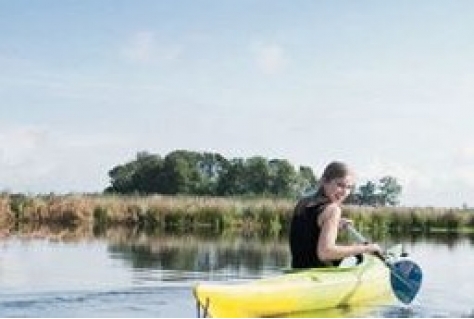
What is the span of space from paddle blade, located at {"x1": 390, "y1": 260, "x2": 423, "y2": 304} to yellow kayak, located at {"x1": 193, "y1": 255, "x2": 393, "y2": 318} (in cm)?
37

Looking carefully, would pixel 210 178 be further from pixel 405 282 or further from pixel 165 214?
pixel 405 282

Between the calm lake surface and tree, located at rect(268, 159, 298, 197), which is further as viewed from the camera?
tree, located at rect(268, 159, 298, 197)

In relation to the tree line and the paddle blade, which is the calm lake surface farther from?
the tree line

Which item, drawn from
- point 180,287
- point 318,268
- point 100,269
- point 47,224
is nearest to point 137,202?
point 47,224

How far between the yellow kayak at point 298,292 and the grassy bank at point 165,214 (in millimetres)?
20345

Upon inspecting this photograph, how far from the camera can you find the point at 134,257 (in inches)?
798

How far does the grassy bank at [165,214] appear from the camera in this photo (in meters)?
34.0

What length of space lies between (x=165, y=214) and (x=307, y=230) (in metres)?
26.0

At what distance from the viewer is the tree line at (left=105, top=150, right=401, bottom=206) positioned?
6944cm

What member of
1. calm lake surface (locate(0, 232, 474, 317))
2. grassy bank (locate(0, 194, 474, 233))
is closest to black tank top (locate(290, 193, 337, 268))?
calm lake surface (locate(0, 232, 474, 317))

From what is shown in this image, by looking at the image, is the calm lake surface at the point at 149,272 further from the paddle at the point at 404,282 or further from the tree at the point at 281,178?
the tree at the point at 281,178

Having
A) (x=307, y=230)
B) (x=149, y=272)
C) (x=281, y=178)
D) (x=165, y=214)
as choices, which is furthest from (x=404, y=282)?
(x=281, y=178)

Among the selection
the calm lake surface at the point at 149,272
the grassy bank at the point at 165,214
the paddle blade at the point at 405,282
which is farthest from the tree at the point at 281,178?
the paddle blade at the point at 405,282

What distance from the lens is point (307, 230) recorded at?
413 inches
